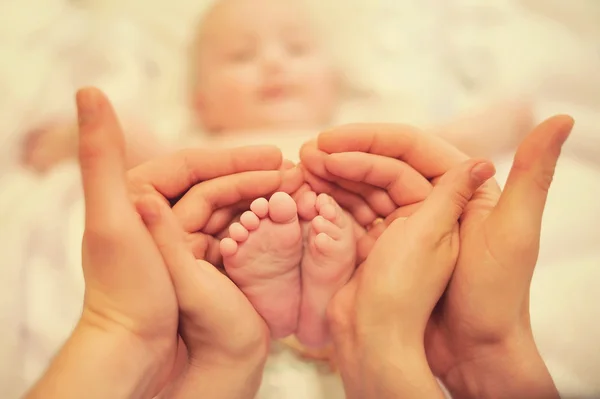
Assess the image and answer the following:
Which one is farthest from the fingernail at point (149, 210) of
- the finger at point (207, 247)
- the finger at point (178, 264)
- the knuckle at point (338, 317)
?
the knuckle at point (338, 317)

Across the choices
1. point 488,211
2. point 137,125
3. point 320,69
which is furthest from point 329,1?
point 488,211

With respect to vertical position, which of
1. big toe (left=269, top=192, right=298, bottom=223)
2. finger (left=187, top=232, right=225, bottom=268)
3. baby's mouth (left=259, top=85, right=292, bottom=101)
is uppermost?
baby's mouth (left=259, top=85, right=292, bottom=101)

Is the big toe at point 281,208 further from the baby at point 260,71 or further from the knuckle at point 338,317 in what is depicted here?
the baby at point 260,71

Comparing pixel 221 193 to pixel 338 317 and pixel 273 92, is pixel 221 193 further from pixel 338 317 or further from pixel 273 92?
pixel 273 92

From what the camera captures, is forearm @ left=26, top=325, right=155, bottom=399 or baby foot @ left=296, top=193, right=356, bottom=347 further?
baby foot @ left=296, top=193, right=356, bottom=347

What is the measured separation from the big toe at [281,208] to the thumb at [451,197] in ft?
0.41

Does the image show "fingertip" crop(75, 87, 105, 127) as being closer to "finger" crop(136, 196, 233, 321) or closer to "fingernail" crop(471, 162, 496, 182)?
"finger" crop(136, 196, 233, 321)

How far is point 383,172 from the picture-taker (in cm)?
65

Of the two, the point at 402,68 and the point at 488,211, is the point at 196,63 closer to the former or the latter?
the point at 402,68

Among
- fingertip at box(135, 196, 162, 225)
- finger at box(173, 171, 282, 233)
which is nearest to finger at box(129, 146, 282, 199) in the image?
finger at box(173, 171, 282, 233)

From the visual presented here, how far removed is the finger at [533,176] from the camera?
0.49 meters

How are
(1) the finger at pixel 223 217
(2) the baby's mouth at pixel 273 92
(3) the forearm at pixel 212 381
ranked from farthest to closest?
1. (2) the baby's mouth at pixel 273 92
2. (1) the finger at pixel 223 217
3. (3) the forearm at pixel 212 381

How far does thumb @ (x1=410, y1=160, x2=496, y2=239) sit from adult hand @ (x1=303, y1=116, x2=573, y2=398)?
24mm

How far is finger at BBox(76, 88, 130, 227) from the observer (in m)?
0.46
